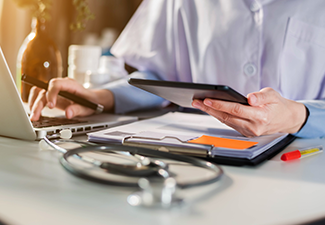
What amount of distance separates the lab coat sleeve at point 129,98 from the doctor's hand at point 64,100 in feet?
0.08

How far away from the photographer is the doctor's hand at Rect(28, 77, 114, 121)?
651 mm

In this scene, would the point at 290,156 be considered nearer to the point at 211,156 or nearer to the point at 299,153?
the point at 299,153

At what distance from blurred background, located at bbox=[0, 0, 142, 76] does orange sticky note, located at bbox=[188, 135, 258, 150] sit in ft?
4.02

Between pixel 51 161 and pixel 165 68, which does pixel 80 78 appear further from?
pixel 51 161

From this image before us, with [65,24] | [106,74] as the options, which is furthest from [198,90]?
[65,24]

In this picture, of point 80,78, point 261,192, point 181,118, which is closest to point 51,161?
point 261,192

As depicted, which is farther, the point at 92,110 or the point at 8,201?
the point at 92,110

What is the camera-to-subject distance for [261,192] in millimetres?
309

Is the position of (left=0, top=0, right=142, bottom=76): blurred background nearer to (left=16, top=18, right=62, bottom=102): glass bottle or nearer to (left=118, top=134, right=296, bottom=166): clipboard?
(left=16, top=18, right=62, bottom=102): glass bottle

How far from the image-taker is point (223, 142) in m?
0.45

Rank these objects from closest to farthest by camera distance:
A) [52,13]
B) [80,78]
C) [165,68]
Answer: [165,68] → [80,78] → [52,13]

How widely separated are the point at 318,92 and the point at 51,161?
761 millimetres

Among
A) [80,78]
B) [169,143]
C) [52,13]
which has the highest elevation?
[52,13]

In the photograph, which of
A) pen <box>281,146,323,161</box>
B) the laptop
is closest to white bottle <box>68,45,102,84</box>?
the laptop
